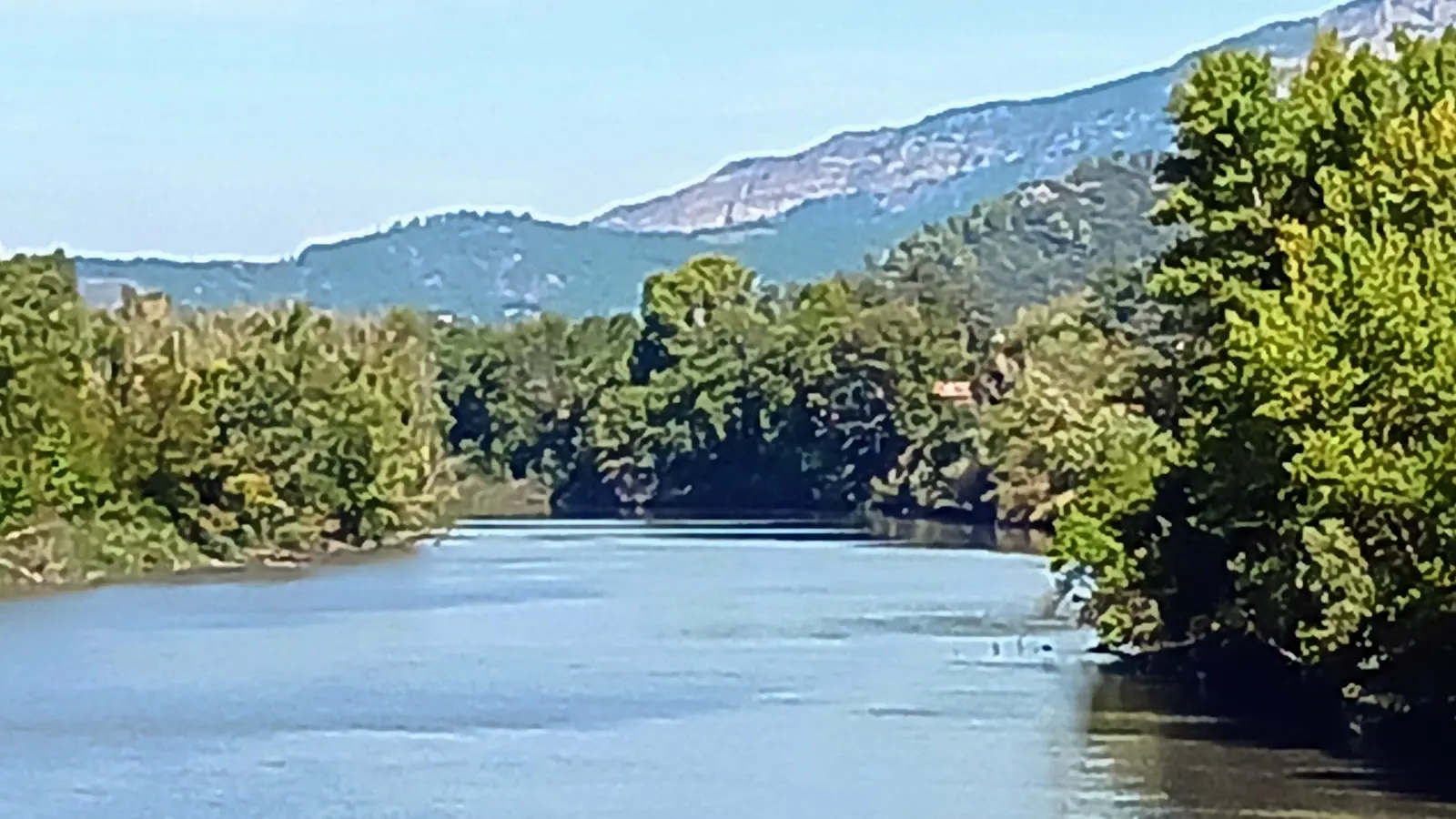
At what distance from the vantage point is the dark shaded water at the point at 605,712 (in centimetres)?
4125

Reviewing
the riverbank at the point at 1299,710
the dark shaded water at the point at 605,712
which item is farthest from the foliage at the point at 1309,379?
the dark shaded water at the point at 605,712

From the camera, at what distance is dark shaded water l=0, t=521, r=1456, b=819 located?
41.2 meters

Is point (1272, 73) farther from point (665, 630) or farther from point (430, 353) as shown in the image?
point (430, 353)

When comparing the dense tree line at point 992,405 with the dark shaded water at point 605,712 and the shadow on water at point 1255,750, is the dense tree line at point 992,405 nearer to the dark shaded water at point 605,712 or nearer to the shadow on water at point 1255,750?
the shadow on water at point 1255,750

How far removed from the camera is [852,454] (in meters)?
142

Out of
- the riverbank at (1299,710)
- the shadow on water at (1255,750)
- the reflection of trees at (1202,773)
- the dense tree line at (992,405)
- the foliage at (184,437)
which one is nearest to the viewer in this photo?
the reflection of trees at (1202,773)

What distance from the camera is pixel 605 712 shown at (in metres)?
52.0

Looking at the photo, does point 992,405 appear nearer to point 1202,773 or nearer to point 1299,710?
point 1299,710

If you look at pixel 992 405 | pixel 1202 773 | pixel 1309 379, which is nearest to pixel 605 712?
pixel 1202 773

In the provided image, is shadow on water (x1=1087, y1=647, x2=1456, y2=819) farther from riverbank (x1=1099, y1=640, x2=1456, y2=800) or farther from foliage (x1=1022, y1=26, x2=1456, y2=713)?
foliage (x1=1022, y1=26, x2=1456, y2=713)

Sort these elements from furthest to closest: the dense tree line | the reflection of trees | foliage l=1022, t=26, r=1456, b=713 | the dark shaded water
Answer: the dense tree line < the dark shaded water < foliage l=1022, t=26, r=1456, b=713 < the reflection of trees

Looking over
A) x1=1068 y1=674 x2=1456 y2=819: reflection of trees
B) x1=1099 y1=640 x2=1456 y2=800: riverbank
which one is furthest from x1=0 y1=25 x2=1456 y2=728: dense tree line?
x1=1068 y1=674 x2=1456 y2=819: reflection of trees

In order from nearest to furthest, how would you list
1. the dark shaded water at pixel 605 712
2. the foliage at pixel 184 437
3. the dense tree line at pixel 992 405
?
the dark shaded water at pixel 605 712 < the dense tree line at pixel 992 405 < the foliage at pixel 184 437

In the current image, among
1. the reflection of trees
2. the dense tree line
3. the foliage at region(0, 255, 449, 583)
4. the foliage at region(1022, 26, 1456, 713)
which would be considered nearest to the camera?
the reflection of trees
